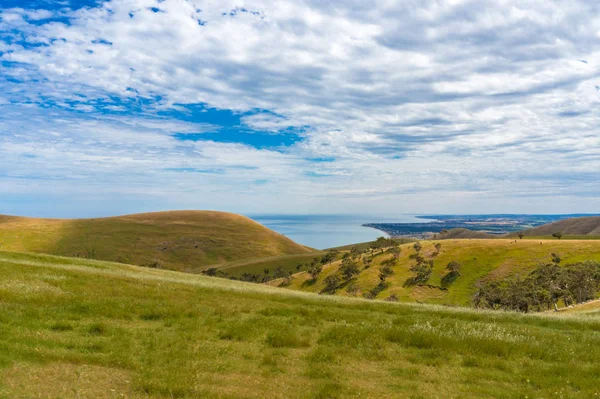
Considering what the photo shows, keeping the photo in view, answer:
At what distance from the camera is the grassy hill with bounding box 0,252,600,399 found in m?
10.5

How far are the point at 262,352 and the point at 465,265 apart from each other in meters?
148

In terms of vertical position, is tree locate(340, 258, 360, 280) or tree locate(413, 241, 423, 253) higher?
tree locate(413, 241, 423, 253)

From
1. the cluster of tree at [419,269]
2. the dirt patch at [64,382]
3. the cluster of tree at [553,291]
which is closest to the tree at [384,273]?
the cluster of tree at [419,269]

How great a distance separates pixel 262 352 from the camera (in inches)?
540

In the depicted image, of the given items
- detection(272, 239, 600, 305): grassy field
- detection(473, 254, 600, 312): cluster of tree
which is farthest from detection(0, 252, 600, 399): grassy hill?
detection(272, 239, 600, 305): grassy field

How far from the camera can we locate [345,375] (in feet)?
39.1

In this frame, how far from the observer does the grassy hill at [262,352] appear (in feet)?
34.6

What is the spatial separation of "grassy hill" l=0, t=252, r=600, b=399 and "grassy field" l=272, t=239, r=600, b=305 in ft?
372

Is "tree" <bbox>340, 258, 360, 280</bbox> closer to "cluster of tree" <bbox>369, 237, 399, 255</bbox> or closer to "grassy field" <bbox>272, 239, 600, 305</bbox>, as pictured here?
"grassy field" <bbox>272, 239, 600, 305</bbox>

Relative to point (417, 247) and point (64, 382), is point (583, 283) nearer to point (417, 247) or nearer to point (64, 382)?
point (417, 247)

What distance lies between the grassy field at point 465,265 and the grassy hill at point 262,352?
113 metres

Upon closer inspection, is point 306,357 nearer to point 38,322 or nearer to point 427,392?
point 427,392

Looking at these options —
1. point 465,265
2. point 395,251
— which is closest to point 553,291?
point 465,265

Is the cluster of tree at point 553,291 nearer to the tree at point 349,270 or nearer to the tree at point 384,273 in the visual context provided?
the tree at point 384,273
